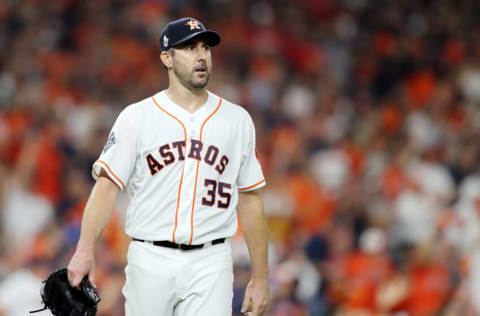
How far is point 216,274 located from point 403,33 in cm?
837

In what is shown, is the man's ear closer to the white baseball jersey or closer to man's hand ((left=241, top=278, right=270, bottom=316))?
the white baseball jersey

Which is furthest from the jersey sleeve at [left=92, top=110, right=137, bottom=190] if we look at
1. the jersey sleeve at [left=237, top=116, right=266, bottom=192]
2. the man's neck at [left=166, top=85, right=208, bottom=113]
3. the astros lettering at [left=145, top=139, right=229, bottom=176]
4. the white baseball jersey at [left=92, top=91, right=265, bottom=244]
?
the jersey sleeve at [left=237, top=116, right=266, bottom=192]

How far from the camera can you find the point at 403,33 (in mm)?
11555

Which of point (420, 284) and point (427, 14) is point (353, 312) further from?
point (427, 14)

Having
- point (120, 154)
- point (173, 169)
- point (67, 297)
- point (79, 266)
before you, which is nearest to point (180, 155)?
point (173, 169)

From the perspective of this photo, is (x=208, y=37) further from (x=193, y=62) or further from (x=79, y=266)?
(x=79, y=266)

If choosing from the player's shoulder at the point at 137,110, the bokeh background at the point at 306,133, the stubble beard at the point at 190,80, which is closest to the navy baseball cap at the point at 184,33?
the stubble beard at the point at 190,80

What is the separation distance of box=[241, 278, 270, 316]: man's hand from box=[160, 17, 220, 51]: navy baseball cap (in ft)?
3.97

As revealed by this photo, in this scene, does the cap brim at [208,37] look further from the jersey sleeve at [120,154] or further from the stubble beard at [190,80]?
the jersey sleeve at [120,154]

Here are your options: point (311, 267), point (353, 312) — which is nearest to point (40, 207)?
point (311, 267)

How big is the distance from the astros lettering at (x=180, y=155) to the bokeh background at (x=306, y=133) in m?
2.50

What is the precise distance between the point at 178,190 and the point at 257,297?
665 mm

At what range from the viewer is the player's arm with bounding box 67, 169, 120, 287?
3.64m

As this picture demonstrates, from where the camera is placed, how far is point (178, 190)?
3.89m
